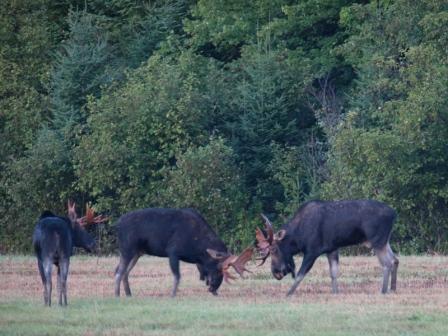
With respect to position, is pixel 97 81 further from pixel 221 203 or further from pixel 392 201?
pixel 392 201

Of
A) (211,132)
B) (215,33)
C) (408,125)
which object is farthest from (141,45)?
(408,125)

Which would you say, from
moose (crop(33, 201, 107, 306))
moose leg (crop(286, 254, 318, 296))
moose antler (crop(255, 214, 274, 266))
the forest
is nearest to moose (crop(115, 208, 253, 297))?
moose antler (crop(255, 214, 274, 266))

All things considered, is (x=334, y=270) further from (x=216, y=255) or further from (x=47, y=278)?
(x=47, y=278)

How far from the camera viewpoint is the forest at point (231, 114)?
119 feet

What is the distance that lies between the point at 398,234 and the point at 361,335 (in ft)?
66.9

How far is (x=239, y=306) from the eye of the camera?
19.8 metres

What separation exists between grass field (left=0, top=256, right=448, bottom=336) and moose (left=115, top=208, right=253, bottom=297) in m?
0.50

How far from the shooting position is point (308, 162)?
4103 centimetres

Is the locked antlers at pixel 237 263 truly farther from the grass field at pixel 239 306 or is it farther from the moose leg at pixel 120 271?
the moose leg at pixel 120 271

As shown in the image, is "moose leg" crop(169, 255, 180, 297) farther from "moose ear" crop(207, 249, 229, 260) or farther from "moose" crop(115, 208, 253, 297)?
"moose ear" crop(207, 249, 229, 260)

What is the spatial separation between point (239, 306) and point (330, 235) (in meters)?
3.60

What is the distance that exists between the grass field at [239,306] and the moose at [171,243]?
1.65ft

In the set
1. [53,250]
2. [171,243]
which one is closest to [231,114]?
[171,243]

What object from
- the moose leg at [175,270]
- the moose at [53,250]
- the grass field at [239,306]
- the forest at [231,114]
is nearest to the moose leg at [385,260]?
the grass field at [239,306]
